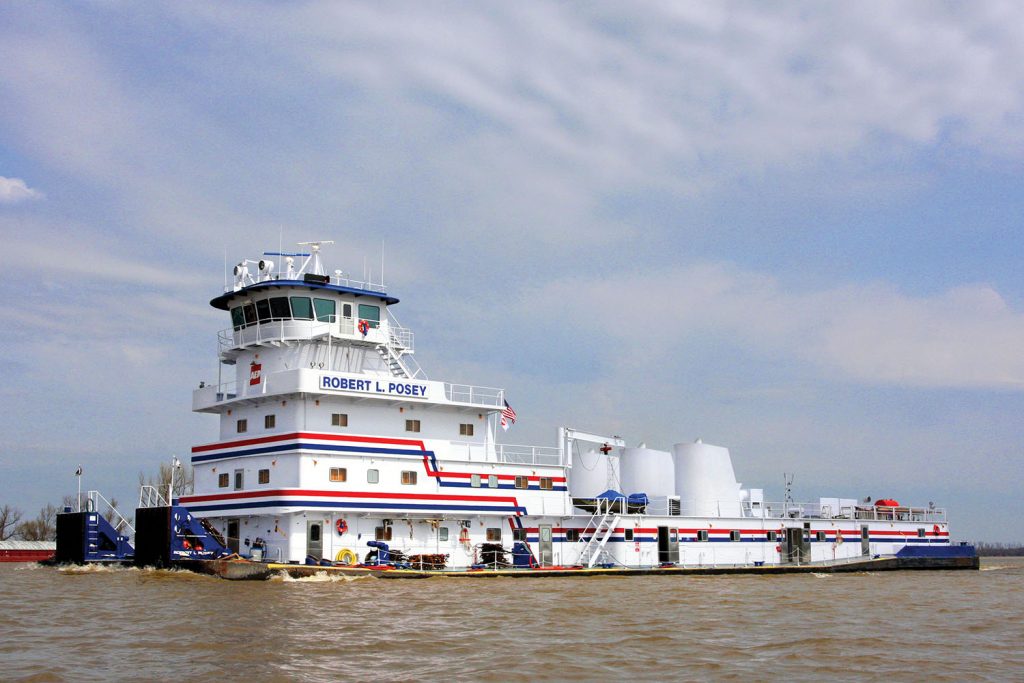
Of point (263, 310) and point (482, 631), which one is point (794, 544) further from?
point (482, 631)

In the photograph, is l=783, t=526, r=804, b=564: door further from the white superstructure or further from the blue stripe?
the blue stripe

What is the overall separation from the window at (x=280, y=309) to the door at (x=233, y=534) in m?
7.01

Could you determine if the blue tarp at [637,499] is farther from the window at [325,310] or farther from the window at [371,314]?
the window at [325,310]

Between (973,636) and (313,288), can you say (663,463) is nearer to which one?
(313,288)

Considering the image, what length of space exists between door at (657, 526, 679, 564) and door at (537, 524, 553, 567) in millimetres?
5012

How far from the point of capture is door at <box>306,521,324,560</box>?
31.4 metres

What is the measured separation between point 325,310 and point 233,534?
8129mm

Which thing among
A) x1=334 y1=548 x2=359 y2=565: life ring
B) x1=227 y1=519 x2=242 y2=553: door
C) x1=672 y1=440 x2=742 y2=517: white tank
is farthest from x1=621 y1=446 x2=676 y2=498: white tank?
x1=227 y1=519 x2=242 y2=553: door

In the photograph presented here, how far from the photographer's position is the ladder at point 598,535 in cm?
3677

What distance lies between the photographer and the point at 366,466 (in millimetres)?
32719

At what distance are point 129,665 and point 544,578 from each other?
19.4m

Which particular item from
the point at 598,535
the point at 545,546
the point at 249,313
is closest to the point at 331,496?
the point at 249,313

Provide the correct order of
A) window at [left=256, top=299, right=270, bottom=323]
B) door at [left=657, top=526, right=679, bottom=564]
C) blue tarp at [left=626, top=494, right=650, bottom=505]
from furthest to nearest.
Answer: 1. blue tarp at [left=626, top=494, right=650, bottom=505]
2. door at [left=657, top=526, right=679, bottom=564]
3. window at [left=256, top=299, right=270, bottom=323]

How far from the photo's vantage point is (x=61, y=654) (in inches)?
675
